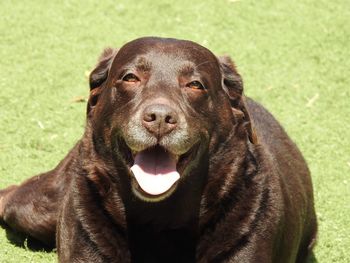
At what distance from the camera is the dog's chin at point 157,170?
4.21 meters

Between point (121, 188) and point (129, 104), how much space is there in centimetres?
56

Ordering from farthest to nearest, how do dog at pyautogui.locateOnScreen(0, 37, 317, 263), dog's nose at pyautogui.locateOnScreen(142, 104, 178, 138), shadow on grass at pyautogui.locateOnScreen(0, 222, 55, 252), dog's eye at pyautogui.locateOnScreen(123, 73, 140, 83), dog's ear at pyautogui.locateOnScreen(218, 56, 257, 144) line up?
shadow on grass at pyautogui.locateOnScreen(0, 222, 55, 252) → dog's ear at pyautogui.locateOnScreen(218, 56, 257, 144) → dog's eye at pyautogui.locateOnScreen(123, 73, 140, 83) → dog at pyautogui.locateOnScreen(0, 37, 317, 263) → dog's nose at pyautogui.locateOnScreen(142, 104, 178, 138)

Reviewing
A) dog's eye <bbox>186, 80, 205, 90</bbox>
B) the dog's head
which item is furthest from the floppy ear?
dog's eye <bbox>186, 80, 205, 90</bbox>

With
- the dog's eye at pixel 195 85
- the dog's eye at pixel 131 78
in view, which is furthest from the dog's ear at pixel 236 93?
the dog's eye at pixel 131 78

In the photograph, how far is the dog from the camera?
435 centimetres

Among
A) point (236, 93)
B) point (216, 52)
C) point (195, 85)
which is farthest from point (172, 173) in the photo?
point (216, 52)

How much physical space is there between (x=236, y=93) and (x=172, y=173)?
0.91 m

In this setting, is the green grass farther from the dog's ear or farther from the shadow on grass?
the dog's ear

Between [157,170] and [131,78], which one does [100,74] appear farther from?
[157,170]

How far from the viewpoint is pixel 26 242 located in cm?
620

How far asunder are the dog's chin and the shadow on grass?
203 cm

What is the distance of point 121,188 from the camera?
468cm

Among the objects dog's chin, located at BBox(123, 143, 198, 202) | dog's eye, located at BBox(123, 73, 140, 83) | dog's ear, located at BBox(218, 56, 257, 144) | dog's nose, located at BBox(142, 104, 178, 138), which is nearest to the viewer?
dog's nose, located at BBox(142, 104, 178, 138)

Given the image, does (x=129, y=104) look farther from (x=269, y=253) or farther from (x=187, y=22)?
(x=187, y=22)
